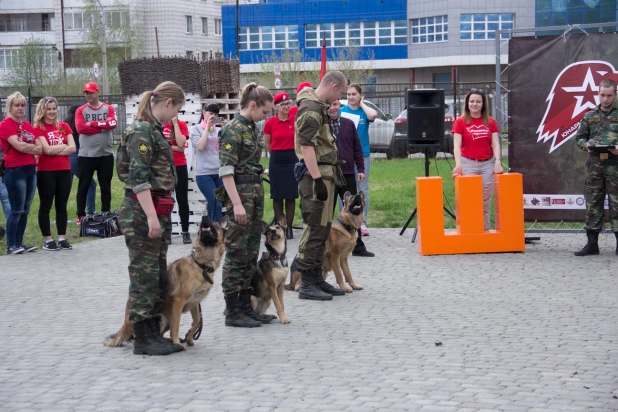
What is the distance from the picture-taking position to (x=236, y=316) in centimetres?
781

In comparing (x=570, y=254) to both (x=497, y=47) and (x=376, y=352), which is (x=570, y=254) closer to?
(x=497, y=47)

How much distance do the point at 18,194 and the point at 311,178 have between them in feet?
16.9

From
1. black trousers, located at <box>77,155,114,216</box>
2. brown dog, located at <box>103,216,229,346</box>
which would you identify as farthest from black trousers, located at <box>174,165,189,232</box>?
brown dog, located at <box>103,216,229,346</box>

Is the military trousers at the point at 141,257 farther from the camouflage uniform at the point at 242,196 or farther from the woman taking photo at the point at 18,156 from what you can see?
the woman taking photo at the point at 18,156

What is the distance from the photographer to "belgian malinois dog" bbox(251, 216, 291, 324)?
7816mm

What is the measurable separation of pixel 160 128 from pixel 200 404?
7.39ft

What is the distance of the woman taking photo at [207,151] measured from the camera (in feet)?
41.4

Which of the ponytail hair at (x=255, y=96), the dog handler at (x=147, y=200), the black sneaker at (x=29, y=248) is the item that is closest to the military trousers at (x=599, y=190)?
the ponytail hair at (x=255, y=96)

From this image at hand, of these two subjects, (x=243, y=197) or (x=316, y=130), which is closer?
(x=243, y=197)

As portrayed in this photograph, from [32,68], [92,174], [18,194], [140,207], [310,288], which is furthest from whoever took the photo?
[32,68]

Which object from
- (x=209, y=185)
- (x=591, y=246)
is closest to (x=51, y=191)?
(x=209, y=185)

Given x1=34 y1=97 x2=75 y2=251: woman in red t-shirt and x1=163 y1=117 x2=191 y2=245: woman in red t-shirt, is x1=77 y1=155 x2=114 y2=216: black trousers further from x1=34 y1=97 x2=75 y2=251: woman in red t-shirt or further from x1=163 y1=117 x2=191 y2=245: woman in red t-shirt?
x1=163 y1=117 x2=191 y2=245: woman in red t-shirt

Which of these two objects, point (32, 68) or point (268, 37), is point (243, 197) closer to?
point (32, 68)

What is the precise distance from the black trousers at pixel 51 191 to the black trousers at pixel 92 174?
6.32ft
